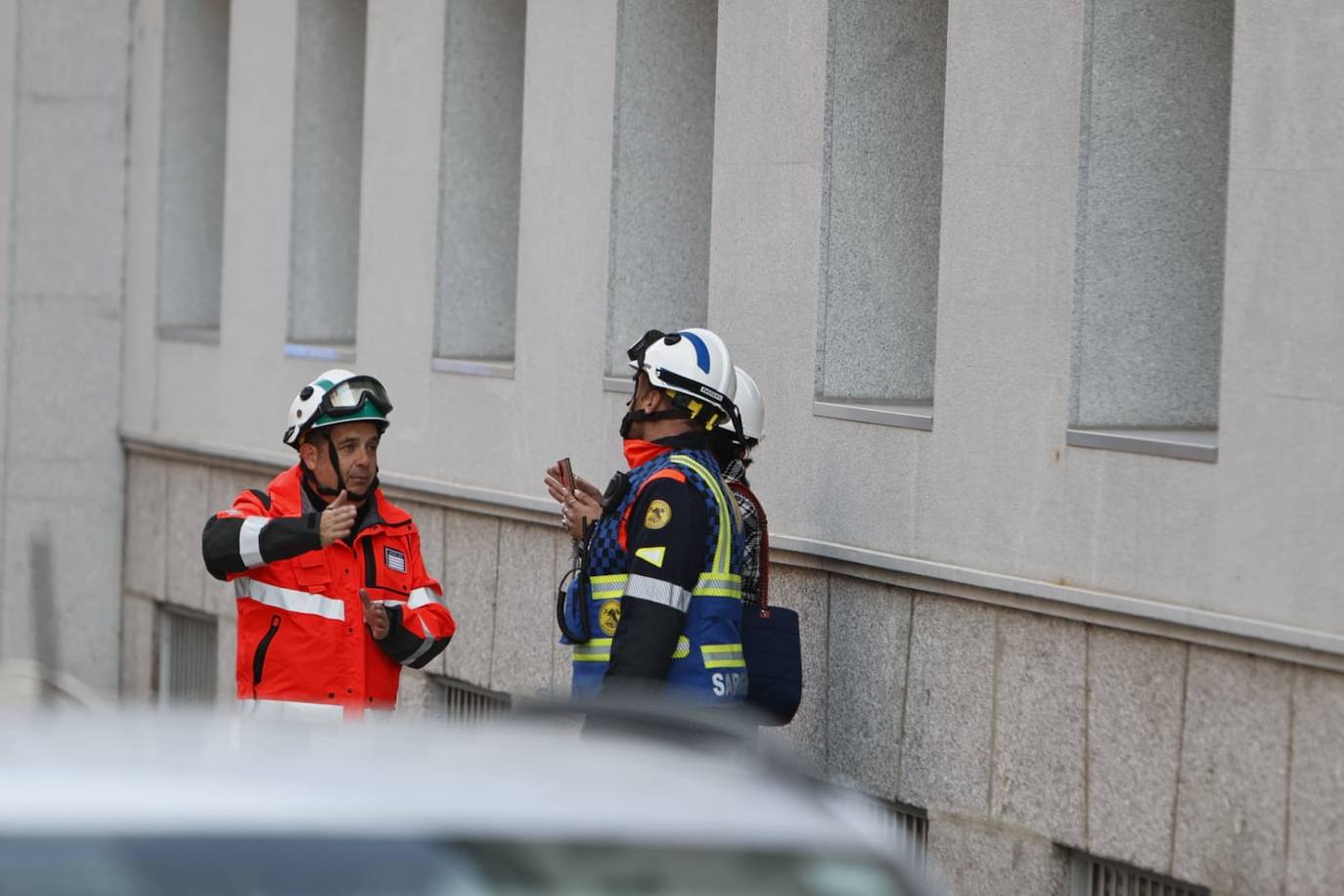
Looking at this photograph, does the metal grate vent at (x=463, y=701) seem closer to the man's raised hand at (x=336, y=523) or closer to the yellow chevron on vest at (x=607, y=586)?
the man's raised hand at (x=336, y=523)

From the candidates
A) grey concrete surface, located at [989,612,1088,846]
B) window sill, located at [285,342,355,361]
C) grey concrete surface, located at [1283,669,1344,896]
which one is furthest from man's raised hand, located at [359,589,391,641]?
window sill, located at [285,342,355,361]

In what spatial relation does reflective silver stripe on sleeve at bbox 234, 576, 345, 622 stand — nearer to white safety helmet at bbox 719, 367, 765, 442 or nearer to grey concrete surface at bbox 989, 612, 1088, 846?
white safety helmet at bbox 719, 367, 765, 442

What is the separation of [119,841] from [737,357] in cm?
654

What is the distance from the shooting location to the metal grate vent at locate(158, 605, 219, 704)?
1383 centimetres

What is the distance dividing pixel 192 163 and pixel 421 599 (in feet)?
25.2

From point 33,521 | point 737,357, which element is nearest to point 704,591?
point 737,357

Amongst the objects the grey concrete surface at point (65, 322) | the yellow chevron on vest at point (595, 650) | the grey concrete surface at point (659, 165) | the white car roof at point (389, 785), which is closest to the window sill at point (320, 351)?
the grey concrete surface at point (65, 322)

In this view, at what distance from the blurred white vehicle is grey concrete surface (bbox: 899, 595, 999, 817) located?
15.1 feet

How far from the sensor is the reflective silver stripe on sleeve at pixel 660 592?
20.4 ft

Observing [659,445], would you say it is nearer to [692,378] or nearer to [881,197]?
[692,378]

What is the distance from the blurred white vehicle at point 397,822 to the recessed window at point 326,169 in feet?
33.1

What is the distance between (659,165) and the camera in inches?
398

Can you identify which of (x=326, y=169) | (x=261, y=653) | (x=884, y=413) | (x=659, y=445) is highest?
(x=326, y=169)

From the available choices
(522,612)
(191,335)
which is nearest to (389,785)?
(522,612)
